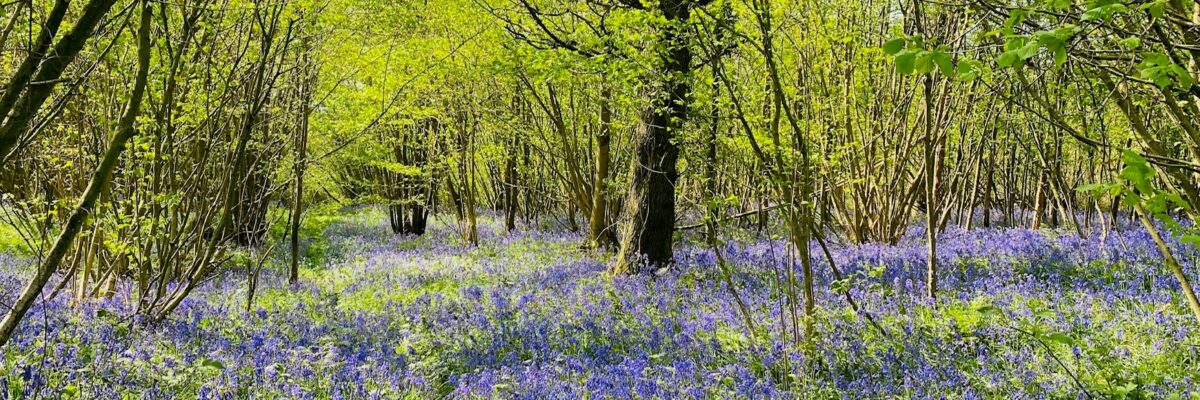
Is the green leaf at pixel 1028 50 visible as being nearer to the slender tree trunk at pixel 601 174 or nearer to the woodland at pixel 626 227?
the woodland at pixel 626 227

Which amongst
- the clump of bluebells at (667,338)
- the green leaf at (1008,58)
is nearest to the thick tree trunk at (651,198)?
the clump of bluebells at (667,338)

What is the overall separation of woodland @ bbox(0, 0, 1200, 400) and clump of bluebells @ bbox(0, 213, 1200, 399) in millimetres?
34

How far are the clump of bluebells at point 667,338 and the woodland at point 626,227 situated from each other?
0.11 ft

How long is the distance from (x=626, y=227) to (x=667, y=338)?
317 centimetres

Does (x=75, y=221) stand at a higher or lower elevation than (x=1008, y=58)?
lower

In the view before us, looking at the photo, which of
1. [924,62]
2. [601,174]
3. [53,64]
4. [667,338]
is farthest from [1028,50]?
[601,174]

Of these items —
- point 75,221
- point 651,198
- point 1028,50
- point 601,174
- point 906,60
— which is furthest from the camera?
point 601,174

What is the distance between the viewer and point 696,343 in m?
5.28

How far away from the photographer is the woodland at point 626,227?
328cm

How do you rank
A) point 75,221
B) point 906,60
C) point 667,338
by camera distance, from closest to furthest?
point 906,60
point 75,221
point 667,338

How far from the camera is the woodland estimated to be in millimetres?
3277

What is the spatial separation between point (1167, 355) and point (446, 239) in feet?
42.2

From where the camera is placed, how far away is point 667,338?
18.1 ft

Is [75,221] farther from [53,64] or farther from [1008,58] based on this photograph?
[1008,58]
